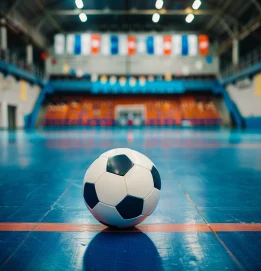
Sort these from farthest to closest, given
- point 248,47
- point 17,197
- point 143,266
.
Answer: point 248,47
point 17,197
point 143,266

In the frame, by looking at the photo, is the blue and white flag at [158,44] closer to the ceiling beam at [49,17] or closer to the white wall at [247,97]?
the white wall at [247,97]

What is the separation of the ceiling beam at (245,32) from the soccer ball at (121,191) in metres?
20.5

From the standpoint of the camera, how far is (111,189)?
1.70 metres

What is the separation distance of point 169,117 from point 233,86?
306 inches

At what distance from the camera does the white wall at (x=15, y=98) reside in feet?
62.6

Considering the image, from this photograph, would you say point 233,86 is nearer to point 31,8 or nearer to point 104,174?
point 31,8

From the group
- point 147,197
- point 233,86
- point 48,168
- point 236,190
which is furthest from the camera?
point 233,86

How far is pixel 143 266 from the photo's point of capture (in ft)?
4.19

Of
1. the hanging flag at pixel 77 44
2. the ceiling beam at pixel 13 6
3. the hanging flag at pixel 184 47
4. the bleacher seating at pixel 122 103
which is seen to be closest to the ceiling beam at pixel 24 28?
the ceiling beam at pixel 13 6

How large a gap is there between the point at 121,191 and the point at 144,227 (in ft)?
1.16

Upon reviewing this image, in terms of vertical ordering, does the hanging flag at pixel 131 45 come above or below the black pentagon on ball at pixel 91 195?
above

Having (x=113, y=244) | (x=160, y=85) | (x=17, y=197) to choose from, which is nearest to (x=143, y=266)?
(x=113, y=244)

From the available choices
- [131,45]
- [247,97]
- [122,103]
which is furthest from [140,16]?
[247,97]

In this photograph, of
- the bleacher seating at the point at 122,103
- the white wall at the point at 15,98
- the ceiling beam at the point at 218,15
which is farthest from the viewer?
the bleacher seating at the point at 122,103
